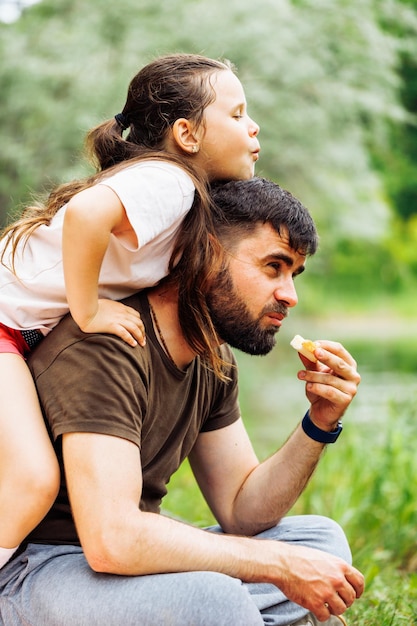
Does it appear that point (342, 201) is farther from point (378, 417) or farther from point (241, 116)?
point (241, 116)

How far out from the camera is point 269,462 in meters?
2.73

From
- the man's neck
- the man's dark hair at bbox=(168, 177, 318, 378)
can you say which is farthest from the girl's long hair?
the man's neck

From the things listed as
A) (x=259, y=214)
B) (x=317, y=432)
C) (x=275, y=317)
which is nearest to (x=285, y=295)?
(x=275, y=317)

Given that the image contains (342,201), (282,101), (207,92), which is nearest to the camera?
(207,92)

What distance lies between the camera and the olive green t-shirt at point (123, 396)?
7.03ft

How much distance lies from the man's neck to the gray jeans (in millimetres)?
573

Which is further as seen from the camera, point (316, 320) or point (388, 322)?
point (388, 322)

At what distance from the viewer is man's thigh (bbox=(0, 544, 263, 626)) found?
199 cm

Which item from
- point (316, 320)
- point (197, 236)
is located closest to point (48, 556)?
point (197, 236)

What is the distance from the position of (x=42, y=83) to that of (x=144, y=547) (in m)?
6.52

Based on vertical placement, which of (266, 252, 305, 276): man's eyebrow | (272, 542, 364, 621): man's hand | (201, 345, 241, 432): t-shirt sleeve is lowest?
(201, 345, 241, 432): t-shirt sleeve

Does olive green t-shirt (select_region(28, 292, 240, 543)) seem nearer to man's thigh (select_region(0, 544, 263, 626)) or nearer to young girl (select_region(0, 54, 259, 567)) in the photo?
young girl (select_region(0, 54, 259, 567))

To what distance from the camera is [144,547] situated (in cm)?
204

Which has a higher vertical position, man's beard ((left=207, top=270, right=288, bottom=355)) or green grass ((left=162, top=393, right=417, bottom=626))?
man's beard ((left=207, top=270, right=288, bottom=355))
